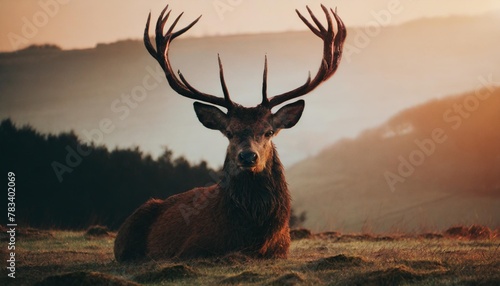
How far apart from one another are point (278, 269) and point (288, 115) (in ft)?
7.48

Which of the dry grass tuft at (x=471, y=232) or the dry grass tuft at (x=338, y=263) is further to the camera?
the dry grass tuft at (x=471, y=232)

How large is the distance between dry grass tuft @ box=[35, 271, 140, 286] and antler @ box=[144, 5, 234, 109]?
10.0 feet

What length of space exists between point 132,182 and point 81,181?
2.14 metres

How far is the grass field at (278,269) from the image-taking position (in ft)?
23.4

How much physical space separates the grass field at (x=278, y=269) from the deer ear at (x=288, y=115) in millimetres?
1713

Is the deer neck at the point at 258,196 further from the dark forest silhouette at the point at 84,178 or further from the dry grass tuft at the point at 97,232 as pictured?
the dark forest silhouette at the point at 84,178

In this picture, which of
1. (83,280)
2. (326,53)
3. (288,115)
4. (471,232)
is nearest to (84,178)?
(471,232)

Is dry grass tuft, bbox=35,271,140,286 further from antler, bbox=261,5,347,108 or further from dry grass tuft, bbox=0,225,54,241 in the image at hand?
dry grass tuft, bbox=0,225,54,241

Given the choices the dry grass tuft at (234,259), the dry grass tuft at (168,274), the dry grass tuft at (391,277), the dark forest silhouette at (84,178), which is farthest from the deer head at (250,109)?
the dark forest silhouette at (84,178)

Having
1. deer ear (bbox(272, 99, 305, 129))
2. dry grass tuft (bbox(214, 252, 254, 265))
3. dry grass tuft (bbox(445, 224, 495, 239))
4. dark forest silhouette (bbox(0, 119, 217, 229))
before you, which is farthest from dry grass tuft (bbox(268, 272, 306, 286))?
dark forest silhouette (bbox(0, 119, 217, 229))

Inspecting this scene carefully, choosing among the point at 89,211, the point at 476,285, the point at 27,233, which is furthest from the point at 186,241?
the point at 89,211

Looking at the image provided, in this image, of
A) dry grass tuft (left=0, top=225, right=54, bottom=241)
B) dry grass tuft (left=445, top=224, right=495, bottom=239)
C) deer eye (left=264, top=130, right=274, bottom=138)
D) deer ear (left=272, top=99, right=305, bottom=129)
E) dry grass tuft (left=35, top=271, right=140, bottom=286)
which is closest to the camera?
dry grass tuft (left=35, top=271, right=140, bottom=286)

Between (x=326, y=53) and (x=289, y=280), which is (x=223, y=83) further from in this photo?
(x=289, y=280)

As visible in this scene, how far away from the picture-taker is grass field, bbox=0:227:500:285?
712cm
